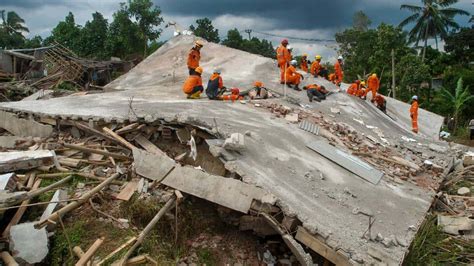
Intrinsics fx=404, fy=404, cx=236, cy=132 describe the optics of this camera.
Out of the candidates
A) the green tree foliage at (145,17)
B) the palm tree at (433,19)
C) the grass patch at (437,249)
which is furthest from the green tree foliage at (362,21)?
Result: the grass patch at (437,249)

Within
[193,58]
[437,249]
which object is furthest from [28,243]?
[193,58]

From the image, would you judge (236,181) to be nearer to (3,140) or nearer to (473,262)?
(473,262)

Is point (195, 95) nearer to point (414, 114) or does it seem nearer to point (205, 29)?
point (414, 114)

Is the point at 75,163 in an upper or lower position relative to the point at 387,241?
upper

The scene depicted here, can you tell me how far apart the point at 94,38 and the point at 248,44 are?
1391cm

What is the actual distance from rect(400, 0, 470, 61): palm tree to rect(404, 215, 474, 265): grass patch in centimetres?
2605

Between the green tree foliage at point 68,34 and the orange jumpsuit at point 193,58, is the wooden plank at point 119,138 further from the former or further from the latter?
the green tree foliage at point 68,34

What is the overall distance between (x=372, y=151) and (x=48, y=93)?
9.33 meters

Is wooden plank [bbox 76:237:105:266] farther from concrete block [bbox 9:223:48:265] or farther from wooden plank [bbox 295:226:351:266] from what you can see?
wooden plank [bbox 295:226:351:266]

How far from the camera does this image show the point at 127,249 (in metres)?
4.44

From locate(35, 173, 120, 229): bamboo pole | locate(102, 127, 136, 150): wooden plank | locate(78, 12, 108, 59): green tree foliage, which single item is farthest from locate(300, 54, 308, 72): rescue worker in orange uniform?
locate(78, 12, 108, 59): green tree foliage

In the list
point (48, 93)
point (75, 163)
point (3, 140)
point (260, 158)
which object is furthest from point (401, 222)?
point (48, 93)

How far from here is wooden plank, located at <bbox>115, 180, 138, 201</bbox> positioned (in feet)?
17.4

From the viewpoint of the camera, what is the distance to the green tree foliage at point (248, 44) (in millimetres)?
33594
